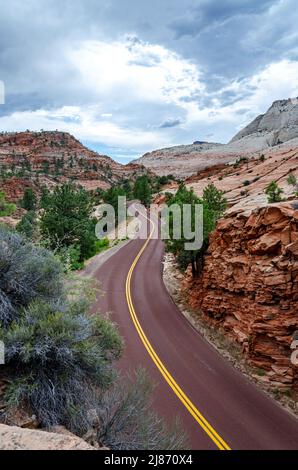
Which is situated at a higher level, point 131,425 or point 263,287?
point 263,287

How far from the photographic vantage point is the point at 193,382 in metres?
11.9

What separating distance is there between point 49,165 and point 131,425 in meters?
131

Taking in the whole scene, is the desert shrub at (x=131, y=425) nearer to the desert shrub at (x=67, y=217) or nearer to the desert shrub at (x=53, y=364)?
the desert shrub at (x=53, y=364)

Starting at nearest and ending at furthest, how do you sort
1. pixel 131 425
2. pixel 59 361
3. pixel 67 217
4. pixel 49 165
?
pixel 59 361
pixel 131 425
pixel 67 217
pixel 49 165

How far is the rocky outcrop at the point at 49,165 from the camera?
312 feet

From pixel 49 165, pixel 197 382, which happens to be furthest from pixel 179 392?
pixel 49 165

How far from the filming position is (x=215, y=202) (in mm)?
23641

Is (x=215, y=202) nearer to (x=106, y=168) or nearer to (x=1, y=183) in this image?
(x=1, y=183)

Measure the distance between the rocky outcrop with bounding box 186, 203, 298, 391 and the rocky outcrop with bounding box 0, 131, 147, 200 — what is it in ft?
239

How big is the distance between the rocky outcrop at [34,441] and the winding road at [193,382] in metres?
3.91

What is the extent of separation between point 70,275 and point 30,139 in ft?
545

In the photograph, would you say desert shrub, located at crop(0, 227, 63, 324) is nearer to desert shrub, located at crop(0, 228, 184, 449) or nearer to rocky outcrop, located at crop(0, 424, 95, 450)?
desert shrub, located at crop(0, 228, 184, 449)

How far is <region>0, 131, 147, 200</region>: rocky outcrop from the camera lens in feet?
312

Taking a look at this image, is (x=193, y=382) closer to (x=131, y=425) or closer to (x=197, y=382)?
(x=197, y=382)
